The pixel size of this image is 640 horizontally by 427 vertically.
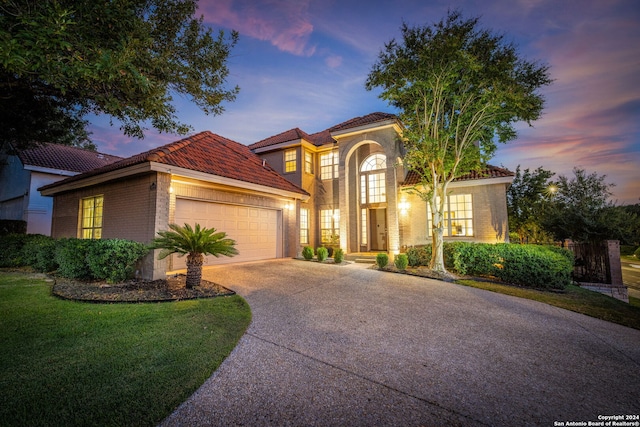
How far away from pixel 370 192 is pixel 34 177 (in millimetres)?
19145

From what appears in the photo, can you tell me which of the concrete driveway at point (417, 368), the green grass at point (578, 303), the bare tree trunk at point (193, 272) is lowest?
the green grass at point (578, 303)

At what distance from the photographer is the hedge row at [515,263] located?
7645 millimetres

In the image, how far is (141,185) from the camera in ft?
25.2

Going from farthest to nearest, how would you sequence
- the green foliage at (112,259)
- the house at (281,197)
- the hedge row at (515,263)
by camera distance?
1. the house at (281,197)
2. the hedge row at (515,263)
3. the green foliage at (112,259)

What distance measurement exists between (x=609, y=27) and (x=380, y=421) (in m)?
13.1

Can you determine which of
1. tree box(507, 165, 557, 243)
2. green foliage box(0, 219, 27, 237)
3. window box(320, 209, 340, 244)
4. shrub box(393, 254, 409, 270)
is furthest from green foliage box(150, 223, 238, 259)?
tree box(507, 165, 557, 243)

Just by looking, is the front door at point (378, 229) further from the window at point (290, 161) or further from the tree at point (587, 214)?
the tree at point (587, 214)

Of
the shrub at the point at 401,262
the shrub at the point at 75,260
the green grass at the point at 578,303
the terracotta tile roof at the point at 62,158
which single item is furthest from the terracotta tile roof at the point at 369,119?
the terracotta tile roof at the point at 62,158

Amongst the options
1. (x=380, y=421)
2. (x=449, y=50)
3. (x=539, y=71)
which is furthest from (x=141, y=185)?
(x=539, y=71)

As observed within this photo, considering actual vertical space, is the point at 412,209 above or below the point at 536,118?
below

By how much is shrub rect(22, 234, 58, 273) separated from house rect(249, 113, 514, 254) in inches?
381

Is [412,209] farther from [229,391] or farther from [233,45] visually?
[229,391]

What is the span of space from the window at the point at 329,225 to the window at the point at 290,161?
9.99ft

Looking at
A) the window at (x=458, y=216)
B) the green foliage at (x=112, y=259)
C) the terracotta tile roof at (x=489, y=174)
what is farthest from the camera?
the window at (x=458, y=216)
